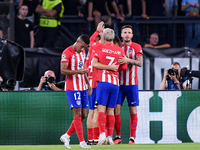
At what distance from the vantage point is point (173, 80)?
10570mm

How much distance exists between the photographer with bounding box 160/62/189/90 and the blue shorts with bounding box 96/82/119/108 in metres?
2.45

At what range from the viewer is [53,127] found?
396 inches

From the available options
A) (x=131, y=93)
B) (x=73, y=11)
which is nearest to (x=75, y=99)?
(x=131, y=93)

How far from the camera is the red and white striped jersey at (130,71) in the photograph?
8.78 metres

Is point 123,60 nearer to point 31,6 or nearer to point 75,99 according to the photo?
point 75,99

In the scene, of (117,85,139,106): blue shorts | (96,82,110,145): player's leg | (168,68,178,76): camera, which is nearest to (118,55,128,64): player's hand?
(96,82,110,145): player's leg

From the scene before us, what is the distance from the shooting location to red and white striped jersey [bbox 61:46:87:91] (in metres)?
7.89

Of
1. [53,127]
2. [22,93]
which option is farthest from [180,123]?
[22,93]

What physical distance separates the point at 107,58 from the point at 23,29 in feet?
16.4

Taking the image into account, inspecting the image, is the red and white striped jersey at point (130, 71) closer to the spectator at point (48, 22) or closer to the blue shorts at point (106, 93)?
the blue shorts at point (106, 93)

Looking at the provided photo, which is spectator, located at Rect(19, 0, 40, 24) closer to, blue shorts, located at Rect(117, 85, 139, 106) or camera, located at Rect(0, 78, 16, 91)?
camera, located at Rect(0, 78, 16, 91)

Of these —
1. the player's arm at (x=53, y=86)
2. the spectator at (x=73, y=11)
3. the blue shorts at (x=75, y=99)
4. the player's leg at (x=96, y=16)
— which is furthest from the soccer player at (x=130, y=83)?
the spectator at (x=73, y=11)

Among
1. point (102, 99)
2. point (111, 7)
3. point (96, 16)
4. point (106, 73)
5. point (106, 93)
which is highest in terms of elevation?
point (111, 7)

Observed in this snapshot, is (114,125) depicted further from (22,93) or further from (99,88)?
(22,93)
